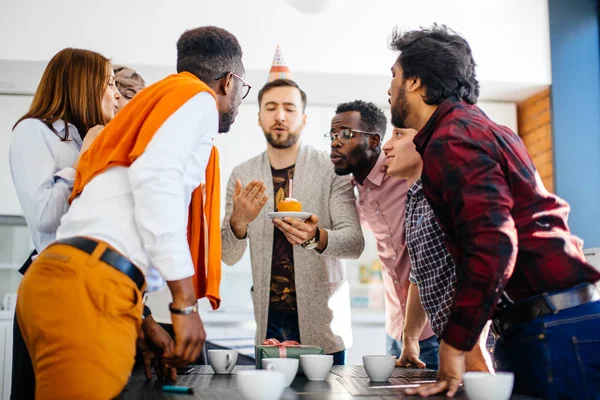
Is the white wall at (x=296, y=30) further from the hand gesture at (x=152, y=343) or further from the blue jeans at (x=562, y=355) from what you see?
the blue jeans at (x=562, y=355)

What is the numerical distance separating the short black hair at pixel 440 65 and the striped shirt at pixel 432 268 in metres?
0.41

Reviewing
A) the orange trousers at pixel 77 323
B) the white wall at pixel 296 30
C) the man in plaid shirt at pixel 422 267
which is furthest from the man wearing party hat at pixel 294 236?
the white wall at pixel 296 30

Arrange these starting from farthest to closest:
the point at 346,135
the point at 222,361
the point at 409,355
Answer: the point at 346,135 < the point at 409,355 < the point at 222,361

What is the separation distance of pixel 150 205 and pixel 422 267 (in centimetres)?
88

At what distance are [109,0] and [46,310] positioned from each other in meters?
3.24

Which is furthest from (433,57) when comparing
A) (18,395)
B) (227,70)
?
(18,395)

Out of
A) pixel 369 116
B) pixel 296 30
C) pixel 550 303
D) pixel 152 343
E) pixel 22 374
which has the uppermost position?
pixel 296 30

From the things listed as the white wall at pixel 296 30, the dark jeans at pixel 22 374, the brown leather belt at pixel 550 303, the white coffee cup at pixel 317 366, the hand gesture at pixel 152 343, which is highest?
the white wall at pixel 296 30

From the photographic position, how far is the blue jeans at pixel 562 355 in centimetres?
131

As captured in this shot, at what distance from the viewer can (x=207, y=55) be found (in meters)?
1.77

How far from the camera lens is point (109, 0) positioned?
4051 mm

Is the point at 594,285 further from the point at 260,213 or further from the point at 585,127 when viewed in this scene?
the point at 585,127

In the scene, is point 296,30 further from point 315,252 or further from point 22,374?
point 22,374

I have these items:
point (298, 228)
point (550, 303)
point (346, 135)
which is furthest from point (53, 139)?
point (550, 303)
